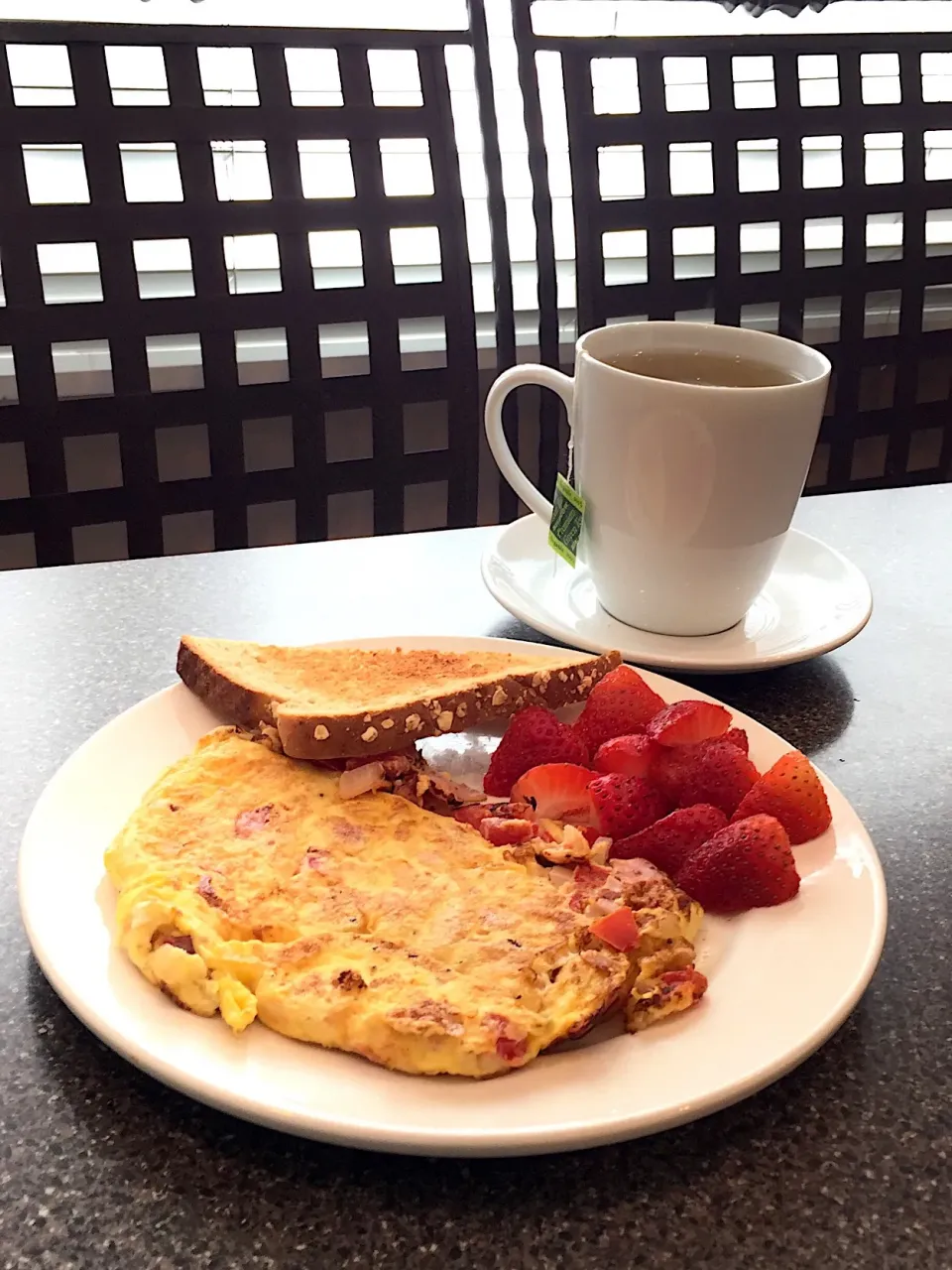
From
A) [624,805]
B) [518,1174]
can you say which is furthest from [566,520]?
[518,1174]

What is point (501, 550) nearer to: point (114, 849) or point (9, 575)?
point (9, 575)

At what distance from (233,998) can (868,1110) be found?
323 mm

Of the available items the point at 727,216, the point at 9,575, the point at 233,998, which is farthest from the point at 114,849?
the point at 727,216

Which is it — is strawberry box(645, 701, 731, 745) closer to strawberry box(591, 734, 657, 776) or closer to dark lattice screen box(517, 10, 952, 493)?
strawberry box(591, 734, 657, 776)

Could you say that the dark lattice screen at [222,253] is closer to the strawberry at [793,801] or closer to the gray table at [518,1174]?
the gray table at [518,1174]

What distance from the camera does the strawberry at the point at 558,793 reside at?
771 mm

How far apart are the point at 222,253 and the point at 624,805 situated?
3.05 feet

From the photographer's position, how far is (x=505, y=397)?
1.12 m

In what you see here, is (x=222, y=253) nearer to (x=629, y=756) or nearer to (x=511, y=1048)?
(x=629, y=756)

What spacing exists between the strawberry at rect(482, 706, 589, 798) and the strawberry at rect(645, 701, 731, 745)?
0.06m

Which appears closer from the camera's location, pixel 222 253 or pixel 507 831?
pixel 507 831

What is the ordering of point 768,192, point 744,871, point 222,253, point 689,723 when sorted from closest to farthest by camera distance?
1. point 744,871
2. point 689,723
3. point 222,253
4. point 768,192

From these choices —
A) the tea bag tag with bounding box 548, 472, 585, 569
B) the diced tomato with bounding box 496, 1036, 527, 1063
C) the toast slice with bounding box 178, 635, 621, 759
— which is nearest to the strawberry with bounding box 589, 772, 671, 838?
the toast slice with bounding box 178, 635, 621, 759

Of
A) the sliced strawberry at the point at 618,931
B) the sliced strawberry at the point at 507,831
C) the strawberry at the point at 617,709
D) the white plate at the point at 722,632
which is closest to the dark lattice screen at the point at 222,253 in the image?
the white plate at the point at 722,632
